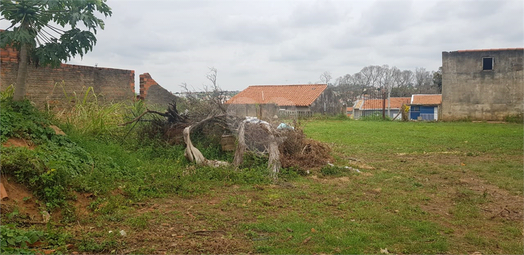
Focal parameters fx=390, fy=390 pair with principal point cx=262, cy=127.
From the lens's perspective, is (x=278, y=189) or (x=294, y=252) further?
(x=278, y=189)

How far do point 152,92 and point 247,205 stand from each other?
12.2m

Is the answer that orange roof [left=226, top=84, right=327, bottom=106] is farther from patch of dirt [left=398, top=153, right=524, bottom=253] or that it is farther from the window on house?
patch of dirt [left=398, top=153, right=524, bottom=253]

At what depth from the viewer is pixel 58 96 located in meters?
11.2

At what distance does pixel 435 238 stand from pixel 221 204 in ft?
8.34

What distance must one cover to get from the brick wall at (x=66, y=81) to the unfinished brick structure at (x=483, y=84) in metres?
19.2

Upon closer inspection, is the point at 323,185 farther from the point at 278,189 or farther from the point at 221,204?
the point at 221,204

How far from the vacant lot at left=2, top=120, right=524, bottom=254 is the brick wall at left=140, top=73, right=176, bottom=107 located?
29.3 ft

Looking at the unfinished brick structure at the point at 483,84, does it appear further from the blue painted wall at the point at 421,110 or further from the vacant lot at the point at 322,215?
the vacant lot at the point at 322,215

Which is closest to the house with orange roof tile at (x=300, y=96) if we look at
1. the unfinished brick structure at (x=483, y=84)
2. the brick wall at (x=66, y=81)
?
the unfinished brick structure at (x=483, y=84)

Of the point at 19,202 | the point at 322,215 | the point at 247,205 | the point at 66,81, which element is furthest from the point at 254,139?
the point at 66,81

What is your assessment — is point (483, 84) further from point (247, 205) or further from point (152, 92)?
point (247, 205)

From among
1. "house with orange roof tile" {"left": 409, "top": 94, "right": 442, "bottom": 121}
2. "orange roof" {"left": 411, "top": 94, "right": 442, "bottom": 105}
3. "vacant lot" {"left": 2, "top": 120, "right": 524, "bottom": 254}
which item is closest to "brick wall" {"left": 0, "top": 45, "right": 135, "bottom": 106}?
"vacant lot" {"left": 2, "top": 120, "right": 524, "bottom": 254}

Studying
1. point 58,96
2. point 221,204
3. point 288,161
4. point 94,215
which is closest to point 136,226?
point 94,215

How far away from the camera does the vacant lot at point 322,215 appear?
373 centimetres
